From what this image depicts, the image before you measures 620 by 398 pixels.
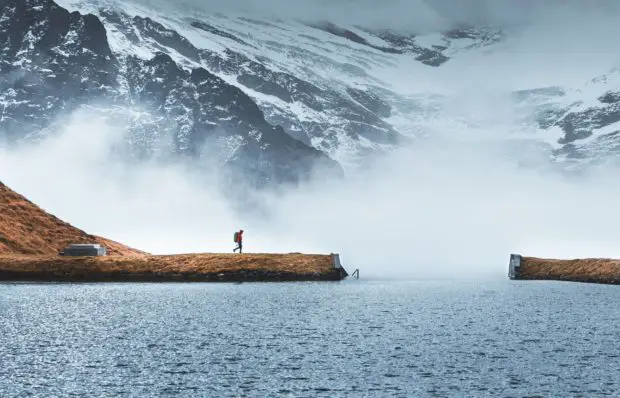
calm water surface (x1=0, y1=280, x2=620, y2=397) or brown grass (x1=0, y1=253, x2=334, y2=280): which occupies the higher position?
brown grass (x1=0, y1=253, x2=334, y2=280)

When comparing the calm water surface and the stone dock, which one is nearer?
the calm water surface

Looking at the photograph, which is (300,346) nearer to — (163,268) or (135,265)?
(163,268)

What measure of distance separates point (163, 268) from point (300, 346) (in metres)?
112

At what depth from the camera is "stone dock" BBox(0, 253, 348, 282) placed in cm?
18838

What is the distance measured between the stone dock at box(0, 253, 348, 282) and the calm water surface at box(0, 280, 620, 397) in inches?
1318

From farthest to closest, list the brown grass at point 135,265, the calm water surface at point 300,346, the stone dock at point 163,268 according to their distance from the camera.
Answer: the stone dock at point 163,268
the brown grass at point 135,265
the calm water surface at point 300,346

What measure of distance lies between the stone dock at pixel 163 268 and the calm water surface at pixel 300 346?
33472mm

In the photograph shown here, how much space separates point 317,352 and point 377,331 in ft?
69.6

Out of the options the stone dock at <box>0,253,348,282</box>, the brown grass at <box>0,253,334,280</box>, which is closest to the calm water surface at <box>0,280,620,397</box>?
the brown grass at <box>0,253,334,280</box>

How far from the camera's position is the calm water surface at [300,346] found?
65.1 meters

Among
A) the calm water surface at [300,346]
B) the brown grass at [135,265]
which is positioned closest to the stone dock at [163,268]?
the brown grass at [135,265]

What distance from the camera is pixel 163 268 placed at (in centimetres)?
19500

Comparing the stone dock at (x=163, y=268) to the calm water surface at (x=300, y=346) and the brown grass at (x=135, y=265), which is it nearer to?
the brown grass at (x=135, y=265)

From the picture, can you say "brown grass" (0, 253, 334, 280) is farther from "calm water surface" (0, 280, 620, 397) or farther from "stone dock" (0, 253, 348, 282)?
"calm water surface" (0, 280, 620, 397)
